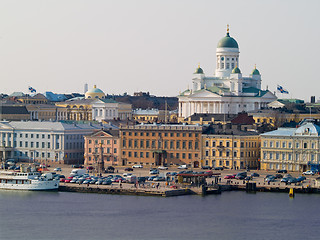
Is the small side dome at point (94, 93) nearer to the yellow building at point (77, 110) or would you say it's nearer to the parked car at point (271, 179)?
the yellow building at point (77, 110)

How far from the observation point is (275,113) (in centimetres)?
12206

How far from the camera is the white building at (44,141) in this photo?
102625mm

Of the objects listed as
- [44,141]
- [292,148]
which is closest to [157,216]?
[292,148]

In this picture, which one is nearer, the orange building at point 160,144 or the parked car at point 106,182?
the parked car at point 106,182

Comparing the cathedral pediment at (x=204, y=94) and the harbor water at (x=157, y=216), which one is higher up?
the cathedral pediment at (x=204, y=94)

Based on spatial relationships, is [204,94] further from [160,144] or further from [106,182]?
[106,182]

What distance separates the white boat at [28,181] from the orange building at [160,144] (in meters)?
17.4

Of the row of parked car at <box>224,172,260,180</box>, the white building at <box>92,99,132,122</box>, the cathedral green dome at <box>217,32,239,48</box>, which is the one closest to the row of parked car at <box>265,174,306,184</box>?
the row of parked car at <box>224,172,260,180</box>

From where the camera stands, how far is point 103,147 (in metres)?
101

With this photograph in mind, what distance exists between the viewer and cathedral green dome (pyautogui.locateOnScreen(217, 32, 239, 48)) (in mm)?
151500

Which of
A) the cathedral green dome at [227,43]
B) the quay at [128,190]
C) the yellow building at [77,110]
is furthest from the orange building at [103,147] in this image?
the yellow building at [77,110]

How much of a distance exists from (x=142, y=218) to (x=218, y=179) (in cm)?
1778

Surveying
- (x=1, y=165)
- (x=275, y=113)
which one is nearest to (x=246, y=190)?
(x=1, y=165)

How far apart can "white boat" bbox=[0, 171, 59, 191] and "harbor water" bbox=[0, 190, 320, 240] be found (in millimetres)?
1415
